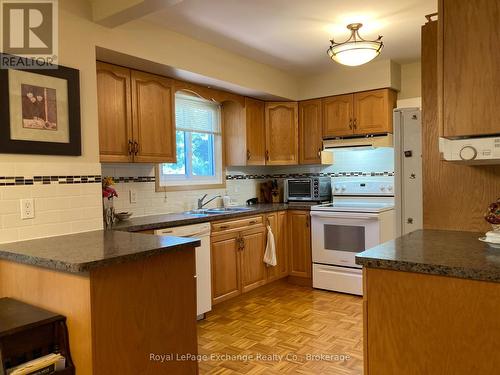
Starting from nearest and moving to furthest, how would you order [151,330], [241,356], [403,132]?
1. [151,330]
2. [241,356]
3. [403,132]

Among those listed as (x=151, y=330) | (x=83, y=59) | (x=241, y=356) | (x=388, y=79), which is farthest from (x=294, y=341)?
(x=388, y=79)

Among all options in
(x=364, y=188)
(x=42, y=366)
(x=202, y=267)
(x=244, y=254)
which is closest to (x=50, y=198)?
(x=42, y=366)

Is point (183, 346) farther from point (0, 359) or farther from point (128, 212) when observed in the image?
point (128, 212)

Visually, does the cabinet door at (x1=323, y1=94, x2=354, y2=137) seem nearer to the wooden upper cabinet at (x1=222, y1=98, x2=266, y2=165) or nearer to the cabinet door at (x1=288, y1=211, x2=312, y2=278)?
the wooden upper cabinet at (x1=222, y1=98, x2=266, y2=165)

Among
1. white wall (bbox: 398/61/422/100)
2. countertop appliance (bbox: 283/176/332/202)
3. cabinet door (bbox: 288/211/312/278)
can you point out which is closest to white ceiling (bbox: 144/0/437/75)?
white wall (bbox: 398/61/422/100)

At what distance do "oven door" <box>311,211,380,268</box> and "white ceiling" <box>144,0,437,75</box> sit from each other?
1.62 meters

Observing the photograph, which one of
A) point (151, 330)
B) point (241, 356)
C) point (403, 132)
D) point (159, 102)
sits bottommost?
point (241, 356)

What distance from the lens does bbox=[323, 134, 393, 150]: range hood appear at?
4.01 m

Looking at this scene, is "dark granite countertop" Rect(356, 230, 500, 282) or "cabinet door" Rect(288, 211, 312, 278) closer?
"dark granite countertop" Rect(356, 230, 500, 282)

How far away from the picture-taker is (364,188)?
4.24 m

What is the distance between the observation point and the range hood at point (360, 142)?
4012 millimetres

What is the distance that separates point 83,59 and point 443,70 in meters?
2.00

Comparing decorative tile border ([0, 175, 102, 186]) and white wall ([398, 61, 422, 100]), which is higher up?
white wall ([398, 61, 422, 100])

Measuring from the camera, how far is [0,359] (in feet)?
4.79
